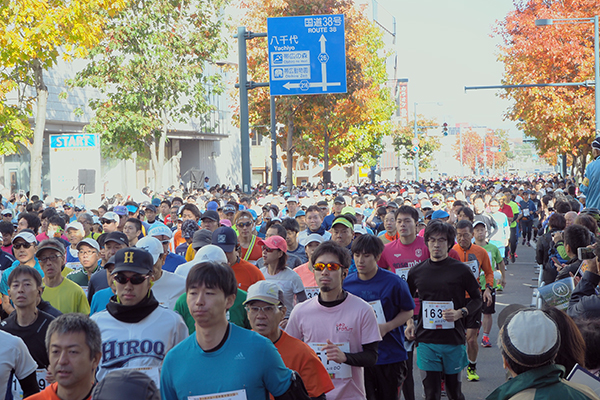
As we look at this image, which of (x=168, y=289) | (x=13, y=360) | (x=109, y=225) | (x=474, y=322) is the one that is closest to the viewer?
(x=13, y=360)

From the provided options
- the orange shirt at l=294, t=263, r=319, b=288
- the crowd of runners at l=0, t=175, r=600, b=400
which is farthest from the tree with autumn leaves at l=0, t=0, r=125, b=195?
the orange shirt at l=294, t=263, r=319, b=288

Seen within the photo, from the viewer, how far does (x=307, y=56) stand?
68.4ft

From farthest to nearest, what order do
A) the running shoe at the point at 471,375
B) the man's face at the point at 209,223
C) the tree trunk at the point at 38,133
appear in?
the tree trunk at the point at 38,133, the man's face at the point at 209,223, the running shoe at the point at 471,375

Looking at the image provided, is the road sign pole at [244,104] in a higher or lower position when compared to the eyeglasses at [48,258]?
higher

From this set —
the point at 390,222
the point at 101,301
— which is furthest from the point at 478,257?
the point at 101,301

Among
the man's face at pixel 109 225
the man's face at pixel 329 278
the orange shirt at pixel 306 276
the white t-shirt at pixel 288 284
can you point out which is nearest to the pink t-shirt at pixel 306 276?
the orange shirt at pixel 306 276

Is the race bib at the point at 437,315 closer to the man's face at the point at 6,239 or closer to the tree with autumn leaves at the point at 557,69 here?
the man's face at the point at 6,239

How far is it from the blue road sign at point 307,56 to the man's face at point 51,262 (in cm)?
1477

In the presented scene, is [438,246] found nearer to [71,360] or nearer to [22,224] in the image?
[71,360]

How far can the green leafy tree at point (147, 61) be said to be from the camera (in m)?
25.8

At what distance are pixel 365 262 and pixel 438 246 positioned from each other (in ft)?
3.69

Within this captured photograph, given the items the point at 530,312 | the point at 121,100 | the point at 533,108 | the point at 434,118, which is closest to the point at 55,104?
the point at 121,100

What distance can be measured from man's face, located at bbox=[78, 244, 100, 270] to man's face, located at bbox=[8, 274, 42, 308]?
7.62 ft

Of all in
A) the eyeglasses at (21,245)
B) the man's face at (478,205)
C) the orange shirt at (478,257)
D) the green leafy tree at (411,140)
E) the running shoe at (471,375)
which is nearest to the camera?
the eyeglasses at (21,245)
